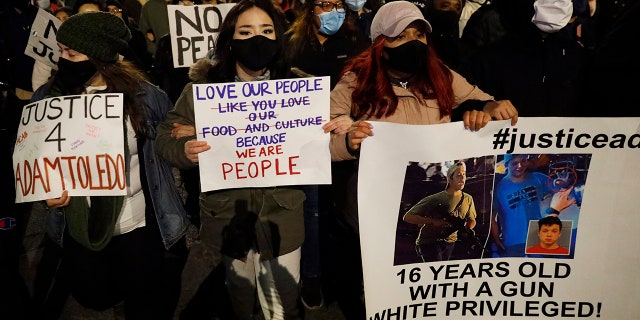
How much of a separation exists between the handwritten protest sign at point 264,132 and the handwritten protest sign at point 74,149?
1.39ft

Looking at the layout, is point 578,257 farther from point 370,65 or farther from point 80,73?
point 80,73

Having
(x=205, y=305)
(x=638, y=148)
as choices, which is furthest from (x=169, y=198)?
(x=638, y=148)

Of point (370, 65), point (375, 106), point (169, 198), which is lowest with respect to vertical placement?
point (169, 198)

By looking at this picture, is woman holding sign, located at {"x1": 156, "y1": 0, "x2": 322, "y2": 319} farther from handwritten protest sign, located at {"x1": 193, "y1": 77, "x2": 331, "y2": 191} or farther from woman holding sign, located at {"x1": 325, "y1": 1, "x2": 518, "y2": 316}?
woman holding sign, located at {"x1": 325, "y1": 1, "x2": 518, "y2": 316}

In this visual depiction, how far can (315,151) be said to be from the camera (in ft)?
8.73

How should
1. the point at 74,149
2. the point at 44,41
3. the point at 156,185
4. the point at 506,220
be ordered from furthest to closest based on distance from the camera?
1. the point at 44,41
2. the point at 156,185
3. the point at 74,149
4. the point at 506,220

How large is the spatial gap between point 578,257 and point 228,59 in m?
1.85

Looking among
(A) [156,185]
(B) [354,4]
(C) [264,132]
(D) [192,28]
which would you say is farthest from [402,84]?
(D) [192,28]

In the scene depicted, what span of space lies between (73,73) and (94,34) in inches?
8.3

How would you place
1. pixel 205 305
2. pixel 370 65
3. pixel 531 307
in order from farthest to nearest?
pixel 205 305 → pixel 370 65 → pixel 531 307

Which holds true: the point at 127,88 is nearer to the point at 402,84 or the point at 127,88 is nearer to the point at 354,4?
the point at 402,84

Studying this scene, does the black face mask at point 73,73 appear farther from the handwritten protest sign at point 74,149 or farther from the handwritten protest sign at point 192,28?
the handwritten protest sign at point 192,28

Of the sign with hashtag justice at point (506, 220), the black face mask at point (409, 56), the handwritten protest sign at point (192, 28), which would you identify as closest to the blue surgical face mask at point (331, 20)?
the handwritten protest sign at point (192, 28)

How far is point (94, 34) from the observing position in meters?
2.80
